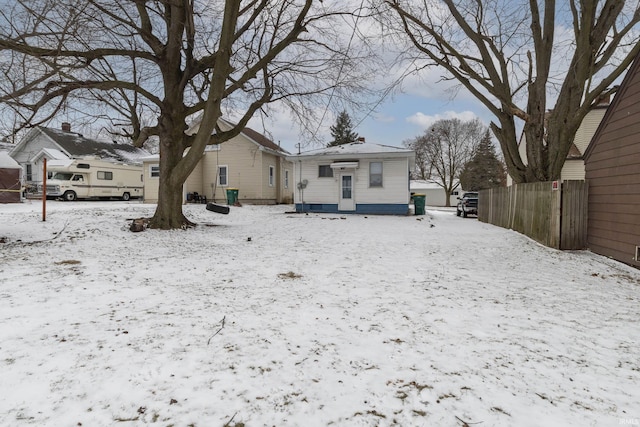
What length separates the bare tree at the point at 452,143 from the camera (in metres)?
39.4

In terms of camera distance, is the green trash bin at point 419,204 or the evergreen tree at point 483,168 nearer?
the green trash bin at point 419,204

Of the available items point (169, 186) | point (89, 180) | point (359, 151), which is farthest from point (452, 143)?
point (169, 186)

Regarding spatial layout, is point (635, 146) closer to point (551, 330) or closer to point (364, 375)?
point (551, 330)

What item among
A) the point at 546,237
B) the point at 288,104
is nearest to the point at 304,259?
the point at 546,237

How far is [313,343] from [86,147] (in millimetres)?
34136

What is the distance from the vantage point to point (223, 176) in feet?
72.5

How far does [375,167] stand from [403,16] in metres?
8.05

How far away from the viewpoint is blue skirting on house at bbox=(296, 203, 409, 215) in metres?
17.4

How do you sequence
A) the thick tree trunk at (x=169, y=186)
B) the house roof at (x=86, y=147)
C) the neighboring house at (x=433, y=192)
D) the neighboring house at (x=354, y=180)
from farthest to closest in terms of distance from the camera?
the neighboring house at (x=433, y=192) < the house roof at (x=86, y=147) < the neighboring house at (x=354, y=180) < the thick tree trunk at (x=169, y=186)

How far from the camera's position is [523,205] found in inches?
396

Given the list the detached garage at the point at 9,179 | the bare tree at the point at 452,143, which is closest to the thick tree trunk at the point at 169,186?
the detached garage at the point at 9,179

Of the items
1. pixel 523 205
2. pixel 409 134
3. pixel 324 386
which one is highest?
pixel 409 134

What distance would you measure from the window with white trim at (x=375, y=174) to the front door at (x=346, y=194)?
1.07 metres

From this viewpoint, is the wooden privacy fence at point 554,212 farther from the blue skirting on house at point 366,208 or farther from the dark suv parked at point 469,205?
the dark suv parked at point 469,205
